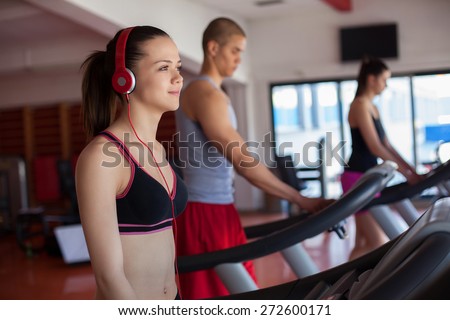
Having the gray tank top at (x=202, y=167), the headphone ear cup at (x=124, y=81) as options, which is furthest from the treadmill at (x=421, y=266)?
the gray tank top at (x=202, y=167)

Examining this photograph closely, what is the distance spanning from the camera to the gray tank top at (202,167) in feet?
6.55

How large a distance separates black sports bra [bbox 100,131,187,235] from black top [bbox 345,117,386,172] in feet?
6.90

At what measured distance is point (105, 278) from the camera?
3.32 ft

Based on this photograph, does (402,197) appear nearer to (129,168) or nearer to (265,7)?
(129,168)

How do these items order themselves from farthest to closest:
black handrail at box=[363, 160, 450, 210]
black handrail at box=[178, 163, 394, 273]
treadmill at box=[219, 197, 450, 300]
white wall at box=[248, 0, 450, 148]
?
white wall at box=[248, 0, 450, 148] → black handrail at box=[363, 160, 450, 210] → black handrail at box=[178, 163, 394, 273] → treadmill at box=[219, 197, 450, 300]

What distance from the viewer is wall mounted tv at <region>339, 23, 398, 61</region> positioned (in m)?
7.66

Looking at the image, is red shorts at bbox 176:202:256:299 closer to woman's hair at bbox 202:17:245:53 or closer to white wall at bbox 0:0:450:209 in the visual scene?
woman's hair at bbox 202:17:245:53

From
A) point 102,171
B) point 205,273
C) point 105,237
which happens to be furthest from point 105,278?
point 205,273

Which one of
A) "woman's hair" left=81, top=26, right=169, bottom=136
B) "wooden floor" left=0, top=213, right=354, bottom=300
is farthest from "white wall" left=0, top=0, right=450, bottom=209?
"woman's hair" left=81, top=26, right=169, bottom=136

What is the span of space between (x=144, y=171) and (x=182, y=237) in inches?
38.6

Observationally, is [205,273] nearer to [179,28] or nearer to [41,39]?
[179,28]

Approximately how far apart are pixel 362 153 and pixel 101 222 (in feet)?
7.59

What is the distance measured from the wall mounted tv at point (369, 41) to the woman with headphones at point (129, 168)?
6978 millimetres

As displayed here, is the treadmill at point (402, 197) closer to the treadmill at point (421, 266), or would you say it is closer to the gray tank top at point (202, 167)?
the gray tank top at point (202, 167)
